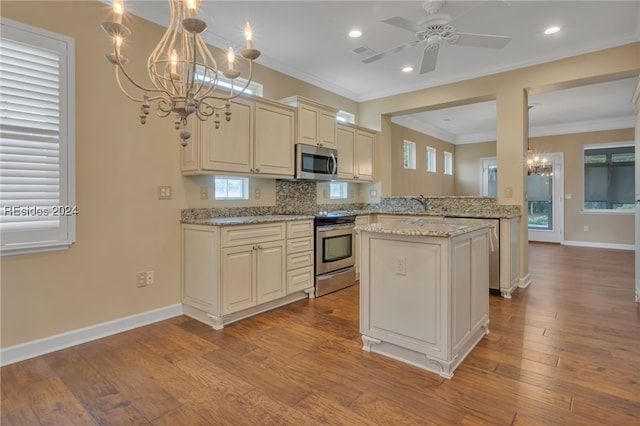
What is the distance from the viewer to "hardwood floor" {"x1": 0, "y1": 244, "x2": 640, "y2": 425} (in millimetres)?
1770

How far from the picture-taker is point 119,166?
2.82 m

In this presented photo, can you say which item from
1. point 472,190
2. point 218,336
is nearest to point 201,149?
point 218,336

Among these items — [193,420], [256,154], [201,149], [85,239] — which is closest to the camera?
[193,420]

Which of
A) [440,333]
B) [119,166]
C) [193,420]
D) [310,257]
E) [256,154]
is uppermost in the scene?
[256,154]

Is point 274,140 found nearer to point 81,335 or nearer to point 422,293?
point 422,293

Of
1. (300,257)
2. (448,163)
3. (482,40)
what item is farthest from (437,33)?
(448,163)

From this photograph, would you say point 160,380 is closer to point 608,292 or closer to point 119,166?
point 119,166

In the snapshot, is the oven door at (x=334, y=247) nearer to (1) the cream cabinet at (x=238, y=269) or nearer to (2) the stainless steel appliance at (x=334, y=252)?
(2) the stainless steel appliance at (x=334, y=252)

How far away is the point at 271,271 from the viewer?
3.38 meters

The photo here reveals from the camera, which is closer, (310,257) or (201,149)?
(201,149)

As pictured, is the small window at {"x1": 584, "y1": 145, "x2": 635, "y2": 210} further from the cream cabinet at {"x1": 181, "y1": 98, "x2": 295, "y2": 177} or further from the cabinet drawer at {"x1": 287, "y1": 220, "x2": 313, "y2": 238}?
the cream cabinet at {"x1": 181, "y1": 98, "x2": 295, "y2": 177}

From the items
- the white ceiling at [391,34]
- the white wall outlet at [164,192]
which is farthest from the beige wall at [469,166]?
the white wall outlet at [164,192]

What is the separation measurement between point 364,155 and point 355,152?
0.24 metres

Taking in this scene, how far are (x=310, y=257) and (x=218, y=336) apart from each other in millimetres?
1370
